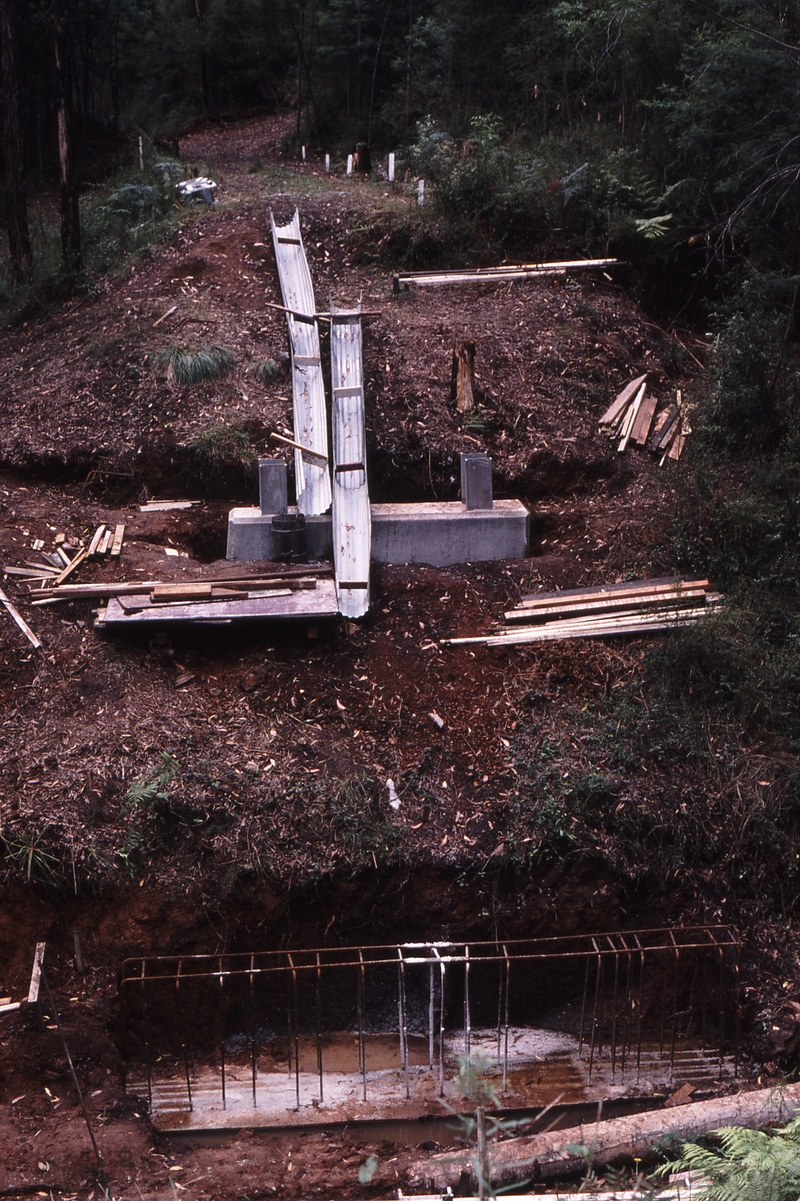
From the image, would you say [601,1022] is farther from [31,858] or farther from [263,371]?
[263,371]

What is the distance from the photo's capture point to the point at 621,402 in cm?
1033

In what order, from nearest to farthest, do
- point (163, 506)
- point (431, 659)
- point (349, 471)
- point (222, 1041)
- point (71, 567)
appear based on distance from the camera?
point (222, 1041), point (431, 659), point (71, 567), point (349, 471), point (163, 506)

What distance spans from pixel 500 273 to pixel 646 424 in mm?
3311

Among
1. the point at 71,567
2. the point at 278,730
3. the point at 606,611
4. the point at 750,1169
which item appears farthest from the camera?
the point at 71,567

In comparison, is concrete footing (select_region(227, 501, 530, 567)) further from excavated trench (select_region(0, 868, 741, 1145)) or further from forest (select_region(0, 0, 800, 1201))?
excavated trench (select_region(0, 868, 741, 1145))

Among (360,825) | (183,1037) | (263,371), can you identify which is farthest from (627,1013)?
(263,371)

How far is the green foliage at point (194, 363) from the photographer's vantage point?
10.3 metres

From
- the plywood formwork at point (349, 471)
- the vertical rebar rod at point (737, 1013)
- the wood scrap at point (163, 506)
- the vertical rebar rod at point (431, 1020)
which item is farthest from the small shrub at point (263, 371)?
the vertical rebar rod at point (737, 1013)

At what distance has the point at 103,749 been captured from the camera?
6.82 m

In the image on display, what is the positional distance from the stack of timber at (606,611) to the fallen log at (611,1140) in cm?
346

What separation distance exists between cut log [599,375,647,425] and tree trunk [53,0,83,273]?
7.73 metres

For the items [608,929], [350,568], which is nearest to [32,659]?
[350,568]

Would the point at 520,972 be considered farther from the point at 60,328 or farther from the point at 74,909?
the point at 60,328

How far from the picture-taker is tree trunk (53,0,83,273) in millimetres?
13031
